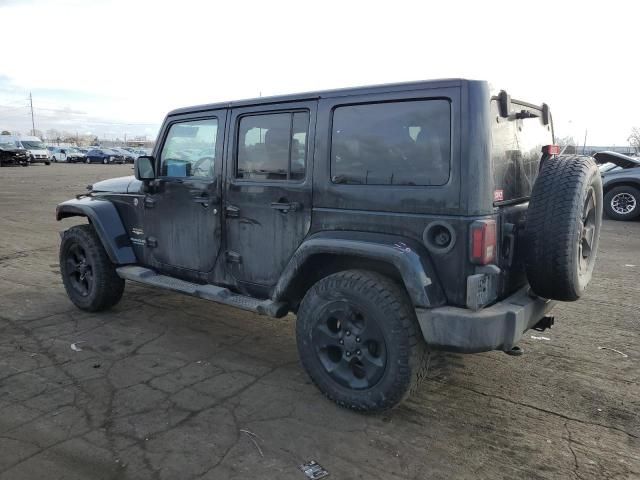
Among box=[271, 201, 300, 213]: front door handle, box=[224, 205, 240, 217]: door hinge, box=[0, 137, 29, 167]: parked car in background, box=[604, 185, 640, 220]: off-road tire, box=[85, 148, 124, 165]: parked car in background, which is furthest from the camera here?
box=[85, 148, 124, 165]: parked car in background

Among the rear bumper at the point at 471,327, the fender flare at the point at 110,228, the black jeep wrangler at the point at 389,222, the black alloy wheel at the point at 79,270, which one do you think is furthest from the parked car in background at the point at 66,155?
the rear bumper at the point at 471,327

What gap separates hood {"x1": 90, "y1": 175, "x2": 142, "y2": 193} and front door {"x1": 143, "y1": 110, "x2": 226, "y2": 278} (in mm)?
283

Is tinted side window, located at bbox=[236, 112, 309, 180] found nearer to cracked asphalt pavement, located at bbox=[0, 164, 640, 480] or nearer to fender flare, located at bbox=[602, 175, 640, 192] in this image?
cracked asphalt pavement, located at bbox=[0, 164, 640, 480]

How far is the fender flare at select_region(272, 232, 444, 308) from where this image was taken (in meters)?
2.78

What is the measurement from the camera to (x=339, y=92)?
3.27 m

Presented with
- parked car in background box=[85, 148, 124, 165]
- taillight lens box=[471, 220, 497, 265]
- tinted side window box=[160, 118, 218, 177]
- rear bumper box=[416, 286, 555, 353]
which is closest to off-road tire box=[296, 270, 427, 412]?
rear bumper box=[416, 286, 555, 353]

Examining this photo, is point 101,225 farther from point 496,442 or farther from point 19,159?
point 19,159

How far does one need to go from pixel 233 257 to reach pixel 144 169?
49.3 inches

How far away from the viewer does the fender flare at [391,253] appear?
278 centimetres

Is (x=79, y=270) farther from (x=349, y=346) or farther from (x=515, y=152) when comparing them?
(x=515, y=152)

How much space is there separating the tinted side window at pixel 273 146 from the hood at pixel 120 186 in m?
1.43

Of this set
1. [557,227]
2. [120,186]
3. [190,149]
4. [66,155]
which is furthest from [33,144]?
[557,227]

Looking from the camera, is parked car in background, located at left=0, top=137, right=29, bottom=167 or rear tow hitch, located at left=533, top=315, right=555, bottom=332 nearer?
rear tow hitch, located at left=533, top=315, right=555, bottom=332

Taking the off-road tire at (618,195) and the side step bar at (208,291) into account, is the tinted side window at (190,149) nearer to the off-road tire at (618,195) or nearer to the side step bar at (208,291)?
the side step bar at (208,291)
